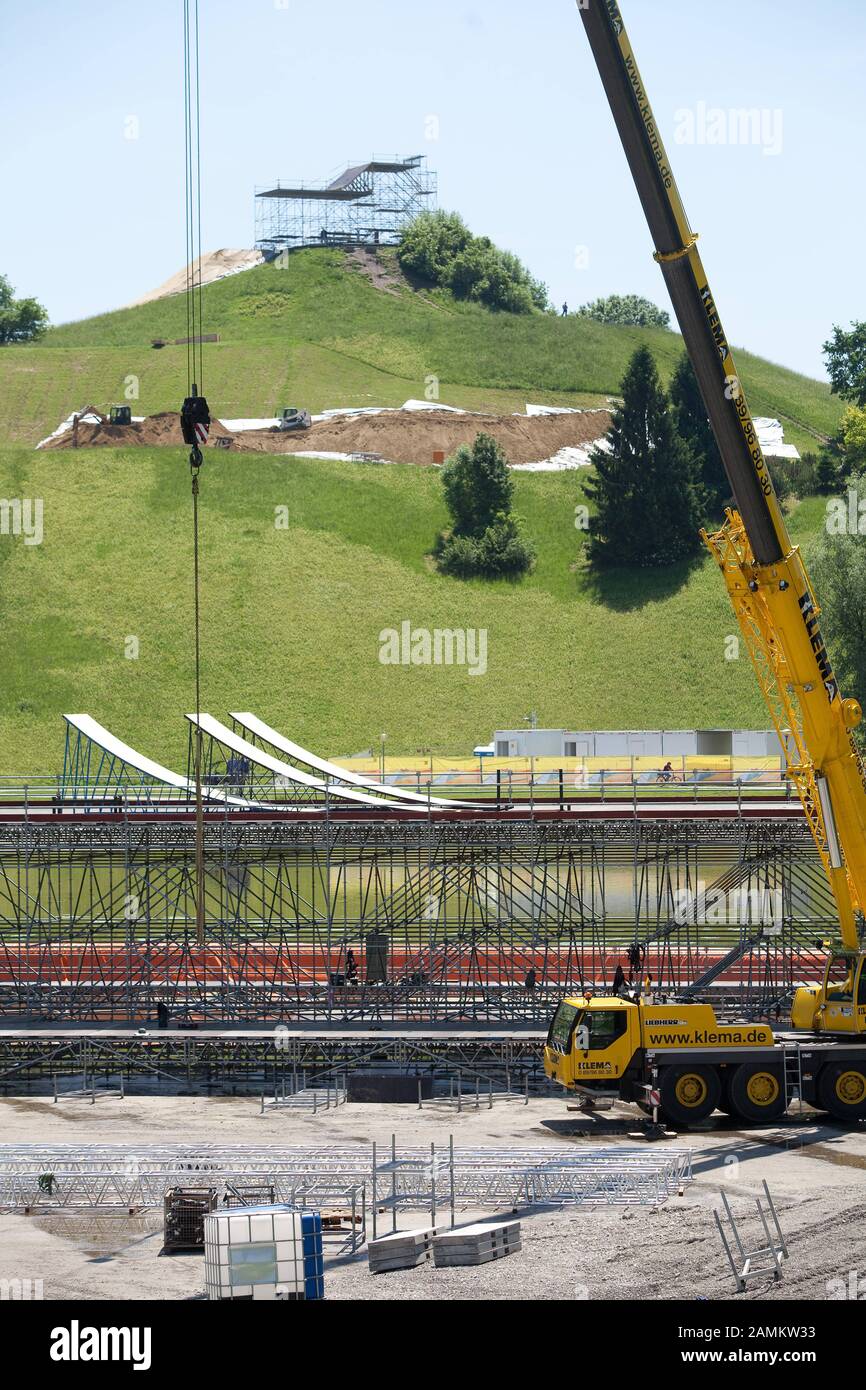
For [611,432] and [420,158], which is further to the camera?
[420,158]

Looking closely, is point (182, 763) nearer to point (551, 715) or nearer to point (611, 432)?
point (551, 715)

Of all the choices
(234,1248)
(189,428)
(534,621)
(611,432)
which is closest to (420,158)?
(611,432)

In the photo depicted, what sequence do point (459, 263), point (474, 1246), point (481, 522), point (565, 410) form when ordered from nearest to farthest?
1. point (474, 1246)
2. point (481, 522)
3. point (565, 410)
4. point (459, 263)

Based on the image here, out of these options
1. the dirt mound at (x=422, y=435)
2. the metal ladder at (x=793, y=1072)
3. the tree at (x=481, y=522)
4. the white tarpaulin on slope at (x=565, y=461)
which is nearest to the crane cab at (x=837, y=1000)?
the metal ladder at (x=793, y=1072)

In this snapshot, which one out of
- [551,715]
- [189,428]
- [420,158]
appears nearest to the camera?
[189,428]

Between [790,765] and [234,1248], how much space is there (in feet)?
44.2

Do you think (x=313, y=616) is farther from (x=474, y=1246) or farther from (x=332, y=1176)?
(x=474, y=1246)

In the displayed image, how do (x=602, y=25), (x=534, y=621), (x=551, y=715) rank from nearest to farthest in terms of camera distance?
(x=602, y=25) → (x=551, y=715) → (x=534, y=621)

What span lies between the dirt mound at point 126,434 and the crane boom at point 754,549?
86259 millimetres

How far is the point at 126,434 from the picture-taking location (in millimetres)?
111500

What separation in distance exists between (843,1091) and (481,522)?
75.6 metres

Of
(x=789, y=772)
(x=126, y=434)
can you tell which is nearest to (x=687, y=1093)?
(x=789, y=772)

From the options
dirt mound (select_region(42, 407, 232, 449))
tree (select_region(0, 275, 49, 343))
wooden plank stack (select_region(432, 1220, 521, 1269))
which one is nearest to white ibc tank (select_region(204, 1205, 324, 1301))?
wooden plank stack (select_region(432, 1220, 521, 1269))
